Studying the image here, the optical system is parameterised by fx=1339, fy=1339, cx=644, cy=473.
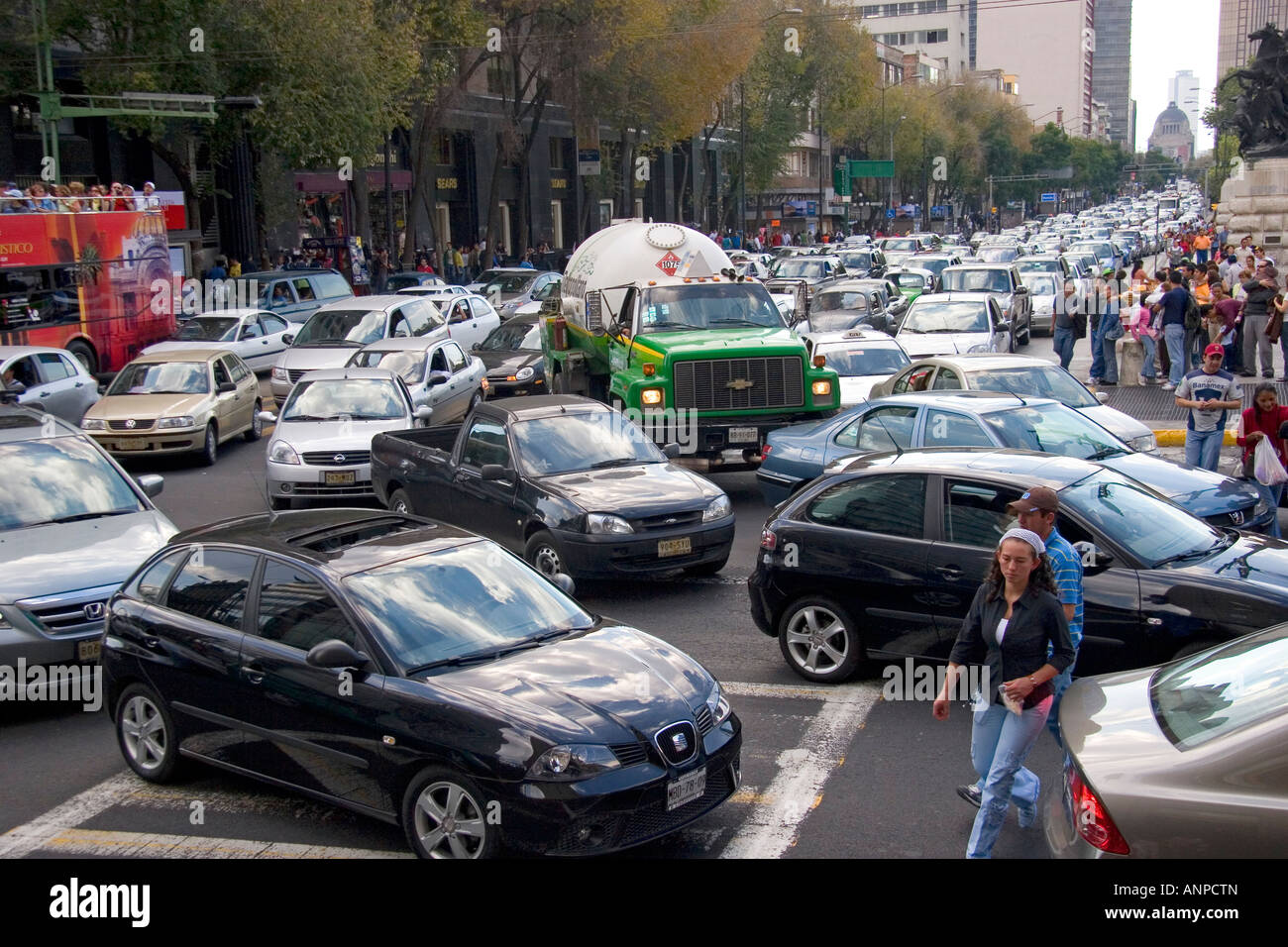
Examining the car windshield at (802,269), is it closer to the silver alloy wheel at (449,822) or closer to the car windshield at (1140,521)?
the car windshield at (1140,521)

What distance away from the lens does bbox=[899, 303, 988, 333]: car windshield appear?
2322 cm

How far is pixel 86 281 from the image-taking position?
24031 millimetres

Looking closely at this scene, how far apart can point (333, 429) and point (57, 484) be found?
5987mm

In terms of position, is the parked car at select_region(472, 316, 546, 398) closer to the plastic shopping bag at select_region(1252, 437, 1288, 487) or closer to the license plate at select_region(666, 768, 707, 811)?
the plastic shopping bag at select_region(1252, 437, 1288, 487)

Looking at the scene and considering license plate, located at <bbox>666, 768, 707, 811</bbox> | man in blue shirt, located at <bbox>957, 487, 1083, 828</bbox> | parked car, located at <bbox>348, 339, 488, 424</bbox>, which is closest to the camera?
license plate, located at <bbox>666, 768, 707, 811</bbox>

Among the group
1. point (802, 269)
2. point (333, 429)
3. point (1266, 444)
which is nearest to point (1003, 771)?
point (1266, 444)

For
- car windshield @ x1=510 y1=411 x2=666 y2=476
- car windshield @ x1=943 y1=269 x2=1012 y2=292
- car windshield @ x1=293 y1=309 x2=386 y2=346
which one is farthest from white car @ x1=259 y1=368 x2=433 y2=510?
car windshield @ x1=943 y1=269 x2=1012 y2=292

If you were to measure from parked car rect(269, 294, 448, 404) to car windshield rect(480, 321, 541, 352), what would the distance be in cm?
93

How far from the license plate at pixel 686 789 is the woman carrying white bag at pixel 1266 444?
7452 mm

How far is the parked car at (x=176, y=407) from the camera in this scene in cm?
1788

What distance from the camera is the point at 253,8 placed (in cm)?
3247

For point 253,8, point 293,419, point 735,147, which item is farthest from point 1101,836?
point 735,147

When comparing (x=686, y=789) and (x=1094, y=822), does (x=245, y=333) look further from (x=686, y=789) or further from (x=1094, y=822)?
(x=1094, y=822)
